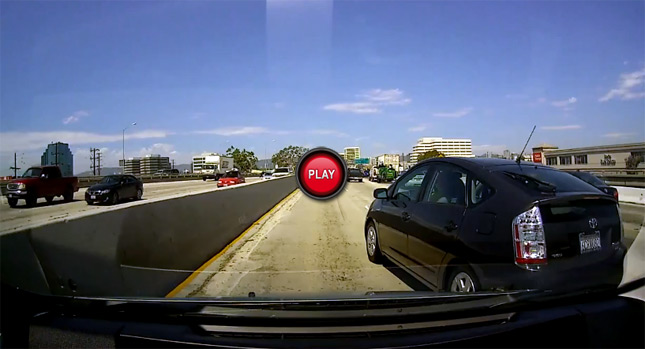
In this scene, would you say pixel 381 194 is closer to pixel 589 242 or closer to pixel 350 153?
pixel 350 153

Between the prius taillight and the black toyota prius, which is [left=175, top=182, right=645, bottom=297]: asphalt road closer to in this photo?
the black toyota prius

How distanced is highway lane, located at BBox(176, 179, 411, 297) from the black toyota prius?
93cm

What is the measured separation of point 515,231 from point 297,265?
3.53 meters

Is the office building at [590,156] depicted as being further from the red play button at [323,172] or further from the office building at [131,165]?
the office building at [131,165]

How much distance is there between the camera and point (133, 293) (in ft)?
14.5

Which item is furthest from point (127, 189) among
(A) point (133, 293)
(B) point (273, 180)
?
(A) point (133, 293)

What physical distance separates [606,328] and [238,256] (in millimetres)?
5917

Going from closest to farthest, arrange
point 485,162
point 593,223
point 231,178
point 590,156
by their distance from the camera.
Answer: point 593,223, point 485,162, point 590,156, point 231,178

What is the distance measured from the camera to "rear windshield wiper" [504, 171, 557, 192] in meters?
3.76

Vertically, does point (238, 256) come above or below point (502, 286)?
below

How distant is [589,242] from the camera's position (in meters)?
3.61

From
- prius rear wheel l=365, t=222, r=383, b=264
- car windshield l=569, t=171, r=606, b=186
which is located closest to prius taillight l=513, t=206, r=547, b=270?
car windshield l=569, t=171, r=606, b=186

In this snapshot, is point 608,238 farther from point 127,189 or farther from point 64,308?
point 127,189

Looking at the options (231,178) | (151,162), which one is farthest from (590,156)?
(231,178)
